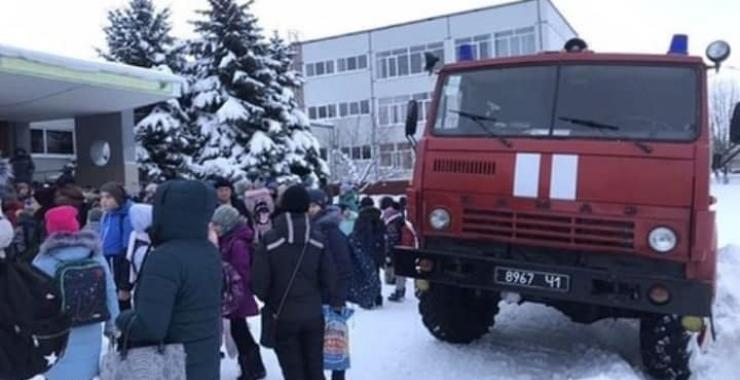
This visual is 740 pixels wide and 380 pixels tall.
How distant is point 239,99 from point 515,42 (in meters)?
23.8

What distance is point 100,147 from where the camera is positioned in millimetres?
18172

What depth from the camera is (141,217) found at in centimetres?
606

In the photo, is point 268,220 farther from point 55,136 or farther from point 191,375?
point 55,136

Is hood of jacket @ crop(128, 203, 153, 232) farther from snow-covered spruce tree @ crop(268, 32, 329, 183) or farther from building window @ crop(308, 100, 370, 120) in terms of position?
building window @ crop(308, 100, 370, 120)

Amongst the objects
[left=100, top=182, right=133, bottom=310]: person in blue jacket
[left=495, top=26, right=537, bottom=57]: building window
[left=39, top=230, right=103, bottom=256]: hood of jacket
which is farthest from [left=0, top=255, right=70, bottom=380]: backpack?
[left=495, top=26, right=537, bottom=57]: building window

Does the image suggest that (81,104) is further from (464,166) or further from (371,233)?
(464,166)


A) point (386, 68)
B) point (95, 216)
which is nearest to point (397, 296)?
point (95, 216)

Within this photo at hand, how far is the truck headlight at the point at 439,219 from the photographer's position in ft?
20.2

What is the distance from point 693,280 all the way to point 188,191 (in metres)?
3.68

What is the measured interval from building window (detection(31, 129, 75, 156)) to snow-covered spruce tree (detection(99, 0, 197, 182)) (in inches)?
84.6

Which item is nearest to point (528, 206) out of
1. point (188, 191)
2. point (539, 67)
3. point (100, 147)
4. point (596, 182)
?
point (596, 182)

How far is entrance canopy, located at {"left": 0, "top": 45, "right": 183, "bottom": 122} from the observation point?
12086 millimetres

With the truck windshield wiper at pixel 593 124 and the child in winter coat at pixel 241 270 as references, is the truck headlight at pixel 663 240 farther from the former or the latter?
the child in winter coat at pixel 241 270

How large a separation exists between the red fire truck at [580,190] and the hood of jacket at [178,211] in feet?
9.50
